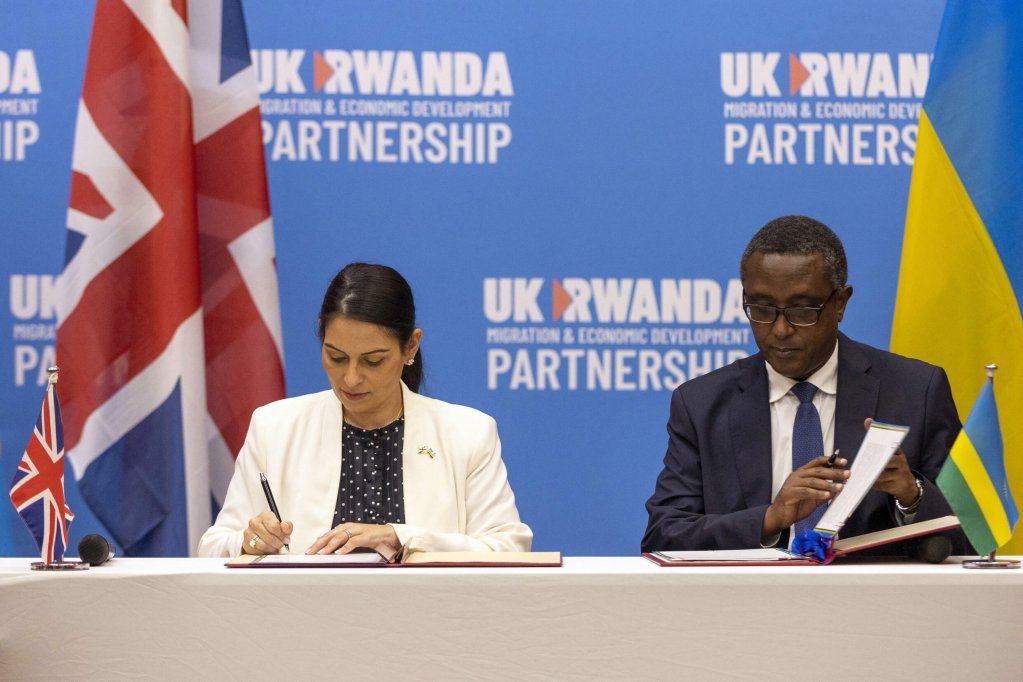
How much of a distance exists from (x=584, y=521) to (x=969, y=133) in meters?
1.73

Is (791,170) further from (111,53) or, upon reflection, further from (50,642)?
(50,642)

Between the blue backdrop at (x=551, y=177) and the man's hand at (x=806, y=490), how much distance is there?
1.60 meters

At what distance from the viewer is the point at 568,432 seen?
392 cm

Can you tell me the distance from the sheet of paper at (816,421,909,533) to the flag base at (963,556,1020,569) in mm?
204

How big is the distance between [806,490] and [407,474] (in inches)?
39.1

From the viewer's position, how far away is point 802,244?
2.56 metres

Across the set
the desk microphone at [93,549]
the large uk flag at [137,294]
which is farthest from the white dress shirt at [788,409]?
the large uk flag at [137,294]

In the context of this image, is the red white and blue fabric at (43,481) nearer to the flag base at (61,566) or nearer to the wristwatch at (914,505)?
the flag base at (61,566)

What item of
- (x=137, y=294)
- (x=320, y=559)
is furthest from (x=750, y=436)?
(x=137, y=294)

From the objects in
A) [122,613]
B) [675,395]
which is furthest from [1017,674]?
[122,613]

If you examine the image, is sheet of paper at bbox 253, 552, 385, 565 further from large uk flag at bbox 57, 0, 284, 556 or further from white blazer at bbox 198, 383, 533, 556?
large uk flag at bbox 57, 0, 284, 556

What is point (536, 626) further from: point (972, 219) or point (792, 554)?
point (972, 219)

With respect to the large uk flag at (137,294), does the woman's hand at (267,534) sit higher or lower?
lower

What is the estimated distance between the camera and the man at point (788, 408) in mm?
2523
